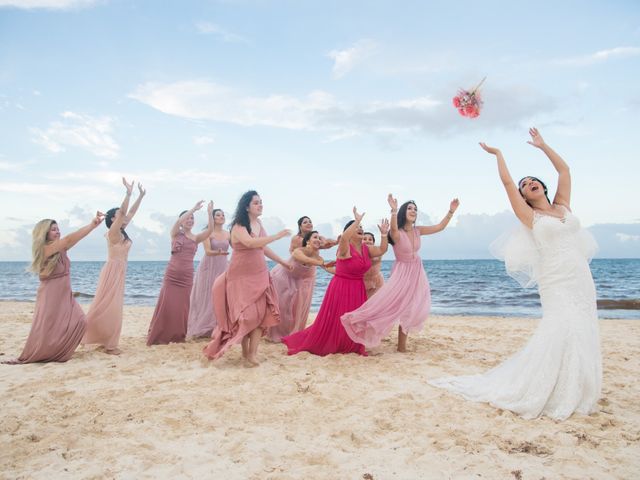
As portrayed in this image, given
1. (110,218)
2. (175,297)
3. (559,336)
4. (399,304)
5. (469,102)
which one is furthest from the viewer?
(175,297)

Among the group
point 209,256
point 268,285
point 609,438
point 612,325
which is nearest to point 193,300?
point 209,256

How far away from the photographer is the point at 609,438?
3.98 meters

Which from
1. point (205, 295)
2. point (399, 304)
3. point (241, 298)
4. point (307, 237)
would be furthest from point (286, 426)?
point (205, 295)

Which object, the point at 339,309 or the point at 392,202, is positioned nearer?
the point at 392,202

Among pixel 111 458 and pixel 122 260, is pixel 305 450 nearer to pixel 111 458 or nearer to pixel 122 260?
pixel 111 458

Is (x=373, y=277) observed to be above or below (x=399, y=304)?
above

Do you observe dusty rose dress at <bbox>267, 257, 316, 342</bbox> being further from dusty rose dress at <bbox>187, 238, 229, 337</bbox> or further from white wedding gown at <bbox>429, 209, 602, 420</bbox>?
white wedding gown at <bbox>429, 209, 602, 420</bbox>

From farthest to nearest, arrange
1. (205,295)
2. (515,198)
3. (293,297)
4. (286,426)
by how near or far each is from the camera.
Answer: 1. (205,295)
2. (293,297)
3. (515,198)
4. (286,426)

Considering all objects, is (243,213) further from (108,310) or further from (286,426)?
(286,426)

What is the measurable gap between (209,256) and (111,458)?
556 cm

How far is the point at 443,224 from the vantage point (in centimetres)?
760

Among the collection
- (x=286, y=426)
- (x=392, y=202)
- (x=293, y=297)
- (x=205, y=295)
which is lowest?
(x=286, y=426)

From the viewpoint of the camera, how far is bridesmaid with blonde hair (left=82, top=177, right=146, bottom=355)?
7.44m

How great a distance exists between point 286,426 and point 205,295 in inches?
200
